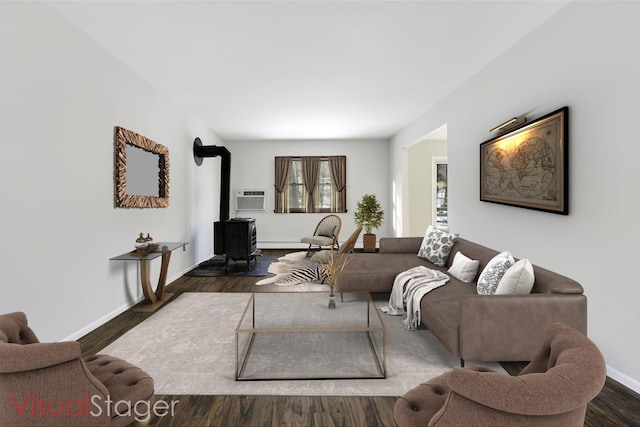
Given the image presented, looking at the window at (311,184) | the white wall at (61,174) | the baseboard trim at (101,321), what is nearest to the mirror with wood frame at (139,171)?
the white wall at (61,174)

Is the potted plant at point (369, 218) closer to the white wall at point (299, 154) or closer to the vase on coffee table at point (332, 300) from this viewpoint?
the white wall at point (299, 154)

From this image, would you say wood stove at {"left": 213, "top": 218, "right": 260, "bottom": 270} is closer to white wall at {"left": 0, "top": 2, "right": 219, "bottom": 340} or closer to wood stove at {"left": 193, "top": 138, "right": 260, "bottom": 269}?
wood stove at {"left": 193, "top": 138, "right": 260, "bottom": 269}

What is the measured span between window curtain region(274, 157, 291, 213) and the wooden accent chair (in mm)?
1310

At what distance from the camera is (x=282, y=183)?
8.46m

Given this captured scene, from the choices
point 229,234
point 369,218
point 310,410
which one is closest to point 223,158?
point 229,234

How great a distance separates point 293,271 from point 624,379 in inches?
171

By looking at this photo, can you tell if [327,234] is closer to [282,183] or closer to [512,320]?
[282,183]

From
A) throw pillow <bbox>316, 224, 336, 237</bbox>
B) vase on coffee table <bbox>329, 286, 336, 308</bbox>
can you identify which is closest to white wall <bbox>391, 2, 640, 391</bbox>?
vase on coffee table <bbox>329, 286, 336, 308</bbox>

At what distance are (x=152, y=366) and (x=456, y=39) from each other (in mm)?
3853

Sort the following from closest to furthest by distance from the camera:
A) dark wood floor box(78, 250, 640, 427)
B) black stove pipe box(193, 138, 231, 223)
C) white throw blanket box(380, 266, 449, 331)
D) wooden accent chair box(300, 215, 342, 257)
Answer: dark wood floor box(78, 250, 640, 427), white throw blanket box(380, 266, 449, 331), black stove pipe box(193, 138, 231, 223), wooden accent chair box(300, 215, 342, 257)

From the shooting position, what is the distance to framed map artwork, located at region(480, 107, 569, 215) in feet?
8.80

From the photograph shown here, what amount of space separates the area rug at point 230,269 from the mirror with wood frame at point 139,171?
58.7 inches

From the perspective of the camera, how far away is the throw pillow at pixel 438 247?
13.4 ft

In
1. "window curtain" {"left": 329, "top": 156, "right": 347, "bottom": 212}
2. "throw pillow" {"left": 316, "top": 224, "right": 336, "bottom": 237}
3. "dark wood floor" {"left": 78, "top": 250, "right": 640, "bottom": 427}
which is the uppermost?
"window curtain" {"left": 329, "top": 156, "right": 347, "bottom": 212}
